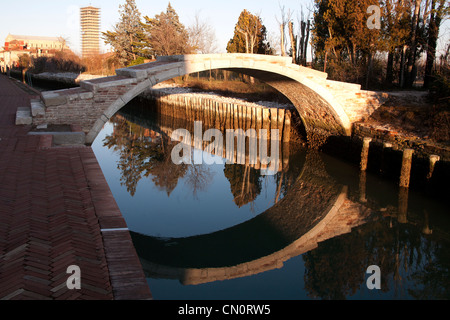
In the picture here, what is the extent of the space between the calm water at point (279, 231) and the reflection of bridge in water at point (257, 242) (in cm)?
2

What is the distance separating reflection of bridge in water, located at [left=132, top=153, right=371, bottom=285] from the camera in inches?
267

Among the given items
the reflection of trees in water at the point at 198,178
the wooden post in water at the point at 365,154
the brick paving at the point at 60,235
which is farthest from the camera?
the wooden post in water at the point at 365,154

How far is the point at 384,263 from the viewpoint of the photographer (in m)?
7.12

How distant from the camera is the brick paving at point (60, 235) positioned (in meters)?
3.22

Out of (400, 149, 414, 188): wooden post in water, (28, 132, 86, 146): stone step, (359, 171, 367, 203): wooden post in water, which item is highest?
(28, 132, 86, 146): stone step

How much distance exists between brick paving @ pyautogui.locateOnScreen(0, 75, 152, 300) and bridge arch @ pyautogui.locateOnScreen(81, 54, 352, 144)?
4515 mm

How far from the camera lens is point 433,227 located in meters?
8.63

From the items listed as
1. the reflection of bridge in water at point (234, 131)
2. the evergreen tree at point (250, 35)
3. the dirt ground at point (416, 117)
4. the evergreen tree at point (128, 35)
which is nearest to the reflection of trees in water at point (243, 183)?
the reflection of bridge in water at point (234, 131)

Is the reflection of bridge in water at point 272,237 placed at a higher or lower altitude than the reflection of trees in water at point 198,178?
lower

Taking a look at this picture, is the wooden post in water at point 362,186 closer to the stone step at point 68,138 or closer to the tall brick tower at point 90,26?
the stone step at point 68,138

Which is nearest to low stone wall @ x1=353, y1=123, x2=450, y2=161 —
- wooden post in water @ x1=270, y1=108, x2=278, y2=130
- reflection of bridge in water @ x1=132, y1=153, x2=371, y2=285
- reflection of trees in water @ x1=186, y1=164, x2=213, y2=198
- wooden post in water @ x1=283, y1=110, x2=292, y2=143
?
reflection of bridge in water @ x1=132, y1=153, x2=371, y2=285

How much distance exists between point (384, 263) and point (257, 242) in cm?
229

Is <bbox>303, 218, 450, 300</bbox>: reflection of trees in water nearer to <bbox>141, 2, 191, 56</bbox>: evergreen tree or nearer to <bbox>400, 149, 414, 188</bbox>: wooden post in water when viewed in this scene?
<bbox>400, 149, 414, 188</bbox>: wooden post in water
